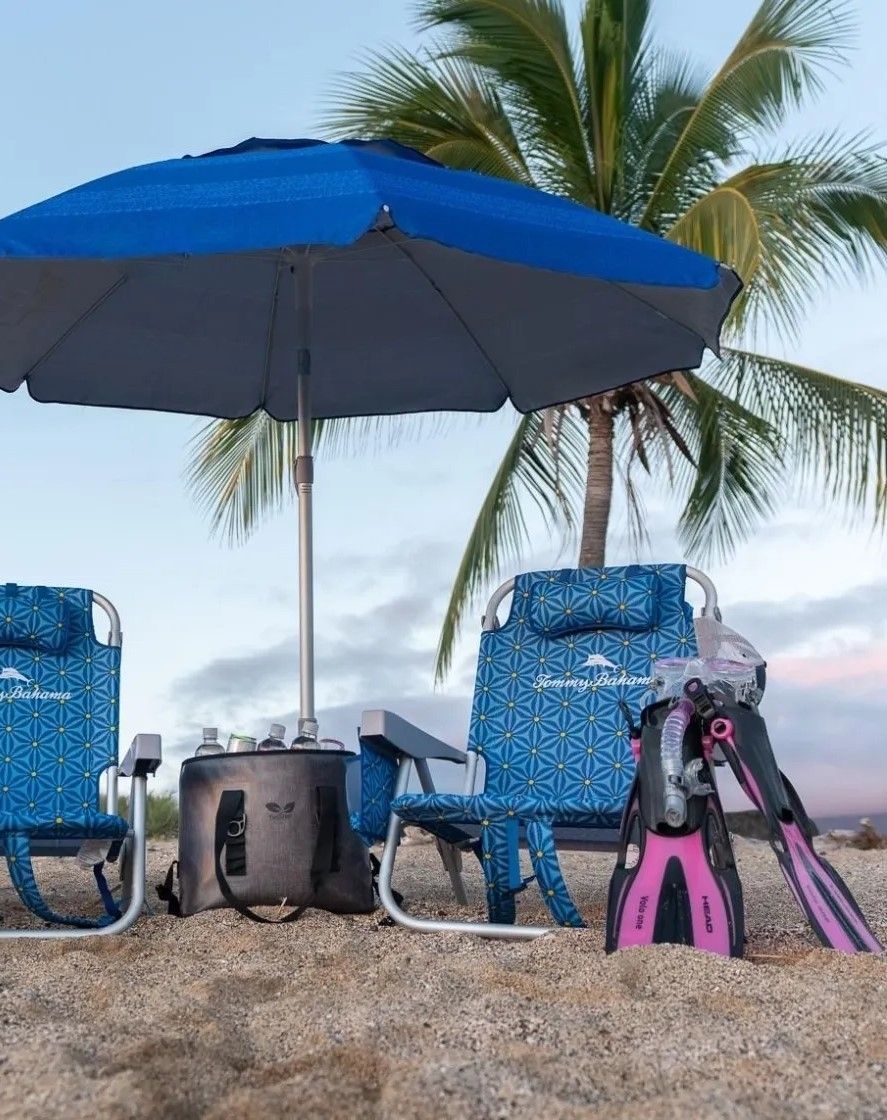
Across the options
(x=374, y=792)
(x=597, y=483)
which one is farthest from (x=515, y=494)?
(x=374, y=792)

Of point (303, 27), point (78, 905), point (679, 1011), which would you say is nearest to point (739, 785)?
point (679, 1011)

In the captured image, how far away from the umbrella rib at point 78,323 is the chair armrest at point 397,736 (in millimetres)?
1880

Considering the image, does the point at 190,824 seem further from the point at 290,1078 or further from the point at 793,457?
the point at 793,457

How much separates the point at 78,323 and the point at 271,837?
1.95m

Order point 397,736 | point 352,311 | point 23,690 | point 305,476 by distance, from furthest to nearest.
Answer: point 352,311 → point 305,476 → point 23,690 → point 397,736

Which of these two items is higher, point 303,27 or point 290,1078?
point 303,27

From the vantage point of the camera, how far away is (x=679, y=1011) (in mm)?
2111

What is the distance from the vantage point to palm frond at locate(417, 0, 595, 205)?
9586 mm

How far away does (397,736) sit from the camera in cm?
346

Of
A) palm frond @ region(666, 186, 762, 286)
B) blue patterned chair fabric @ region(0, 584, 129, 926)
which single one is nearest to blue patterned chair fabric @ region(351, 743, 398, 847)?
blue patterned chair fabric @ region(0, 584, 129, 926)

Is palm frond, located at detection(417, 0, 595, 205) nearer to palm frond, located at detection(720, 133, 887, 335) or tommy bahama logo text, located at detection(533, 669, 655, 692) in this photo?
palm frond, located at detection(720, 133, 887, 335)

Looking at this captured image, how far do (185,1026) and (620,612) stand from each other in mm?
2177

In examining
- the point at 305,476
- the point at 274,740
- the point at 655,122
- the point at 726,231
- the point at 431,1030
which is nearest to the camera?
the point at 431,1030

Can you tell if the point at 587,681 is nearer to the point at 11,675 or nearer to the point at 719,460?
the point at 11,675
